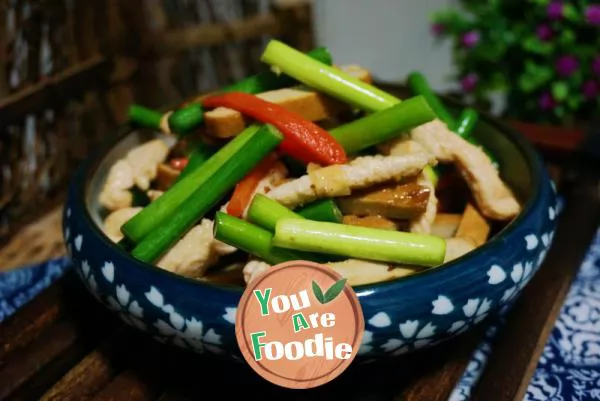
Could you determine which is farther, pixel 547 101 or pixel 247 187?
pixel 547 101

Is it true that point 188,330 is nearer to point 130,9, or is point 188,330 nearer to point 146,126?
point 146,126

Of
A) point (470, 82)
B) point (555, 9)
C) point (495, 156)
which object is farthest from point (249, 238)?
point (470, 82)

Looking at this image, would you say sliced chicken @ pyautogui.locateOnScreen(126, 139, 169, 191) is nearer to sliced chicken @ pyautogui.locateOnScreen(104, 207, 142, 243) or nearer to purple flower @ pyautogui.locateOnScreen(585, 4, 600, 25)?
sliced chicken @ pyautogui.locateOnScreen(104, 207, 142, 243)

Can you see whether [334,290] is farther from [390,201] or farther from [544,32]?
[544,32]

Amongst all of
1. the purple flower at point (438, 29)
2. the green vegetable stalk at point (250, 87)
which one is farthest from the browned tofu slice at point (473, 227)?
the purple flower at point (438, 29)

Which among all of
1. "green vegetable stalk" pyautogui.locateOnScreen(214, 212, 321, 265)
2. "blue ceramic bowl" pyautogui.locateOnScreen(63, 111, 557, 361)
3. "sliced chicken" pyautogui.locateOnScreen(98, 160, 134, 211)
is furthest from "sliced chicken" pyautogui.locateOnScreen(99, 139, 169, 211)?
"green vegetable stalk" pyautogui.locateOnScreen(214, 212, 321, 265)

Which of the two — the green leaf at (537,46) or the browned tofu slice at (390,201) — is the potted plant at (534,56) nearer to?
the green leaf at (537,46)
